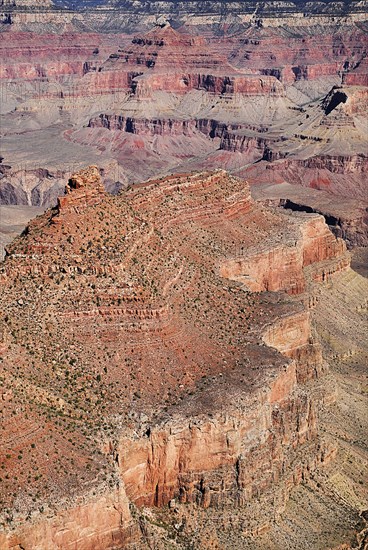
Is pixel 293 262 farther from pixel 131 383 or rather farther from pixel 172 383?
pixel 131 383

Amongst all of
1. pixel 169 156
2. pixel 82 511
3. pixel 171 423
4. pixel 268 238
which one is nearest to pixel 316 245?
pixel 268 238

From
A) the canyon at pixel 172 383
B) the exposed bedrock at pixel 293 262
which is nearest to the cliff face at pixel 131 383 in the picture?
the canyon at pixel 172 383

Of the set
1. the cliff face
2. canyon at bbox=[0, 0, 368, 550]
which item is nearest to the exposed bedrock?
canyon at bbox=[0, 0, 368, 550]

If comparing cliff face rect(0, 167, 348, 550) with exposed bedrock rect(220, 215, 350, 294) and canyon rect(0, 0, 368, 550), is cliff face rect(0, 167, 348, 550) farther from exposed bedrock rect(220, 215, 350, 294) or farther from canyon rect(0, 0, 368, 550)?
exposed bedrock rect(220, 215, 350, 294)

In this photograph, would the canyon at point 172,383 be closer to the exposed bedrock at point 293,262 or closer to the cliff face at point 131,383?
the cliff face at point 131,383

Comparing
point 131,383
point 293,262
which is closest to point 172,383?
point 131,383

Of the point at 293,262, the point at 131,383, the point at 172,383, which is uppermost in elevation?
the point at 131,383

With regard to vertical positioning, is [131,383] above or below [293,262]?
above

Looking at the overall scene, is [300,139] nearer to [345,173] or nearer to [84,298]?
[345,173]

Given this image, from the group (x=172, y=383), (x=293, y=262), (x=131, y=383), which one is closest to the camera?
(x=131, y=383)
